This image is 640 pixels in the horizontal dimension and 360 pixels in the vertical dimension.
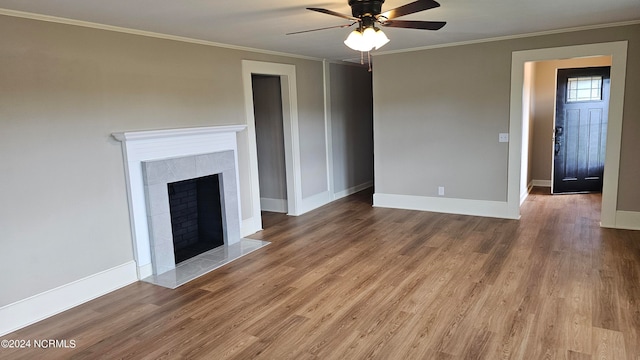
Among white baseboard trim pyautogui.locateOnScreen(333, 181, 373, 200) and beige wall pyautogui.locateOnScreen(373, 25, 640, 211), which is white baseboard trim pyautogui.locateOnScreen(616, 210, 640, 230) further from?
white baseboard trim pyautogui.locateOnScreen(333, 181, 373, 200)

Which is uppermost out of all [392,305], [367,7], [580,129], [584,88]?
[367,7]

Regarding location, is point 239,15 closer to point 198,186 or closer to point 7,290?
point 198,186

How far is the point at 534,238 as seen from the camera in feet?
15.3

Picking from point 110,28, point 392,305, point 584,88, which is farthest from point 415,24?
point 584,88

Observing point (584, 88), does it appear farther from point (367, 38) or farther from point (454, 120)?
point (367, 38)

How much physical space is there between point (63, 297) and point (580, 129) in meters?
7.36

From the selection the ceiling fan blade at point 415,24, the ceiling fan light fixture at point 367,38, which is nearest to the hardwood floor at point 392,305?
the ceiling fan light fixture at point 367,38

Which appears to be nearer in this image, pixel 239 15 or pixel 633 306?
pixel 633 306

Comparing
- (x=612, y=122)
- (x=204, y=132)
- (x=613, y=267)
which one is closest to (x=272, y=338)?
(x=204, y=132)

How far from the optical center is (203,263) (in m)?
4.25

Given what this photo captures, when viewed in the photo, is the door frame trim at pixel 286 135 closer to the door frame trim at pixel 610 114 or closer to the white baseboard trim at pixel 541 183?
the door frame trim at pixel 610 114

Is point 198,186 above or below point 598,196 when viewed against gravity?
above

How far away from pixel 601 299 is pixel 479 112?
2.99m

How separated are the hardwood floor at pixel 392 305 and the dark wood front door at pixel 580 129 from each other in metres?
2.21
